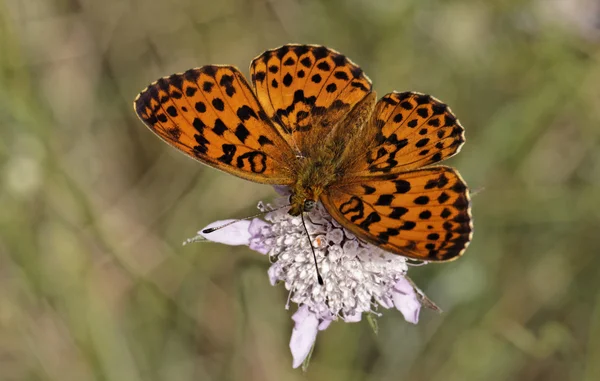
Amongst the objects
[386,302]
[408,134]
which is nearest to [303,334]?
[386,302]

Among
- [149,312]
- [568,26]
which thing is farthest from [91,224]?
[568,26]

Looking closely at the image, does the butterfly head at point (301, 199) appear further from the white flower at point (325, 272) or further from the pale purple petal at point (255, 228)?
the pale purple petal at point (255, 228)

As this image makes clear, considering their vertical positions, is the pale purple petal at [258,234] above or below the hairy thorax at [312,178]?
below

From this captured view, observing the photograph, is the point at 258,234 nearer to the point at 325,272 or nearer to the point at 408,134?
the point at 325,272

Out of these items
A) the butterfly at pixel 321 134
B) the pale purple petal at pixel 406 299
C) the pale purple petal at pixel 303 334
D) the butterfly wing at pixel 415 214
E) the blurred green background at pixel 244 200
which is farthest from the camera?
the blurred green background at pixel 244 200

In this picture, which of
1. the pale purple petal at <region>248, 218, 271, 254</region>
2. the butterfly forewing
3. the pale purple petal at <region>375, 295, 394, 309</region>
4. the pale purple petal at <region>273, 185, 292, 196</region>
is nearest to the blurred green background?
the pale purple petal at <region>248, 218, 271, 254</region>

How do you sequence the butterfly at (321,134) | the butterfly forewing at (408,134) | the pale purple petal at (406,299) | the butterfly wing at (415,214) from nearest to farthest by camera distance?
1. the butterfly wing at (415,214)
2. the butterfly at (321,134)
3. the butterfly forewing at (408,134)
4. the pale purple petal at (406,299)

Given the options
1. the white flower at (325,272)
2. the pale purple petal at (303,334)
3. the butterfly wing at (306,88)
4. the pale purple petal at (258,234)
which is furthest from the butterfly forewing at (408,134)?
the pale purple petal at (303,334)
